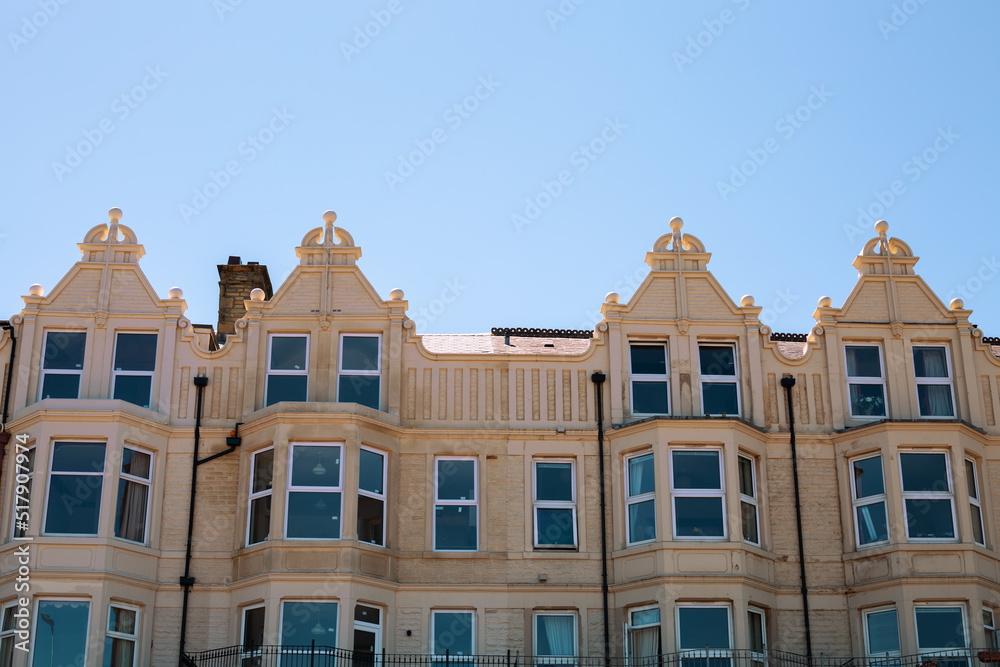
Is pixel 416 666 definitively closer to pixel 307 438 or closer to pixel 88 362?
pixel 307 438

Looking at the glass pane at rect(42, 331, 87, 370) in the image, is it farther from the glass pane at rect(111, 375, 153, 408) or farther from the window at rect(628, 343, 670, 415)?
the window at rect(628, 343, 670, 415)

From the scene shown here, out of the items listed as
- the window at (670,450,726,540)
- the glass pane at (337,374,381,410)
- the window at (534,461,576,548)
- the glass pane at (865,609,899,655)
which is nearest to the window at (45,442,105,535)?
the glass pane at (337,374,381,410)

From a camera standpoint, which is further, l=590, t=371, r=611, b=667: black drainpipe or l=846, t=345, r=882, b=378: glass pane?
l=846, t=345, r=882, b=378: glass pane

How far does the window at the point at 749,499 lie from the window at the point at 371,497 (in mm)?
6767

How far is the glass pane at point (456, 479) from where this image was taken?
26891 millimetres

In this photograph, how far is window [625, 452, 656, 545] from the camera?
26297 millimetres

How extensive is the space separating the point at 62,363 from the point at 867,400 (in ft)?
52.5

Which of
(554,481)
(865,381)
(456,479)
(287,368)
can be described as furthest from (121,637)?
(865,381)

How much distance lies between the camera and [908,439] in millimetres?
26625

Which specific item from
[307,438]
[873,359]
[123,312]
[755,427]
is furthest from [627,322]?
[123,312]

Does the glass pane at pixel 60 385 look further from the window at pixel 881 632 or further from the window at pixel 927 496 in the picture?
the window at pixel 927 496

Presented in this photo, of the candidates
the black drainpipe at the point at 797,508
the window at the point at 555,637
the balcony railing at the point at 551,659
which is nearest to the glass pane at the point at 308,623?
the balcony railing at the point at 551,659

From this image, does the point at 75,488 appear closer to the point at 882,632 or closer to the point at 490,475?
the point at 490,475

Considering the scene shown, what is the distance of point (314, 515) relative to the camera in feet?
84.5
